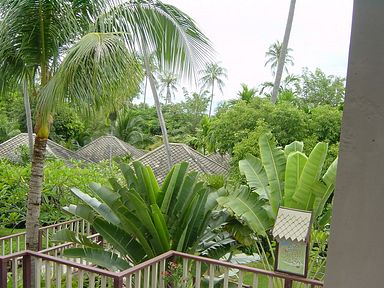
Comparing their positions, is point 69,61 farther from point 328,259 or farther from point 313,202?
point 328,259

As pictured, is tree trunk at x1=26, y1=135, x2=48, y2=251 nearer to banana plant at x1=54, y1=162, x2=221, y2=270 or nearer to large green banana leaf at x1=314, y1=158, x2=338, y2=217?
banana plant at x1=54, y1=162, x2=221, y2=270

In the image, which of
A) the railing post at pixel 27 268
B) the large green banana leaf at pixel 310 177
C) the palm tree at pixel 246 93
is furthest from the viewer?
the palm tree at pixel 246 93

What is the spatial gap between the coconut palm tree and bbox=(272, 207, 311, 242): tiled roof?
2192 mm

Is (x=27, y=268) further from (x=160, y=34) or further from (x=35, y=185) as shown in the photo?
(x=160, y=34)

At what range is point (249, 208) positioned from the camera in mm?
4098

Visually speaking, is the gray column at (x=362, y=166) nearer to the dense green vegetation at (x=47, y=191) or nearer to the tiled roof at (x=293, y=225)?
the tiled roof at (x=293, y=225)

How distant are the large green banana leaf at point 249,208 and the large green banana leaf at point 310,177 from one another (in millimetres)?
379

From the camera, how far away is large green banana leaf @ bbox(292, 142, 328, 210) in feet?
13.0

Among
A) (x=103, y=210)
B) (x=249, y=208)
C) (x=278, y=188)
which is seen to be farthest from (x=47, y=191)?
(x=278, y=188)

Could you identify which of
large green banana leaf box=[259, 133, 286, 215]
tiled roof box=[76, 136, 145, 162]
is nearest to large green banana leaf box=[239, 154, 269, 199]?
large green banana leaf box=[259, 133, 286, 215]

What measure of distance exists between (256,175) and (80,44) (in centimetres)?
247

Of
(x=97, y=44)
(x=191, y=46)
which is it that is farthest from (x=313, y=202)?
(x=97, y=44)

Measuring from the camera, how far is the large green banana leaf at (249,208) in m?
4.03

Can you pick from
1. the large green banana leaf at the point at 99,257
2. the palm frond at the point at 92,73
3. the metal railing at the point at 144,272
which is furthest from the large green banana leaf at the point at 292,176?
the palm frond at the point at 92,73
